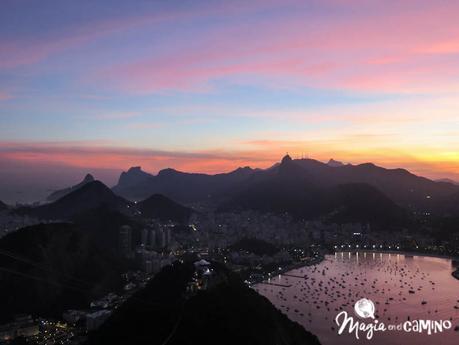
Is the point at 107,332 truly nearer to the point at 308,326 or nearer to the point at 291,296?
the point at 308,326

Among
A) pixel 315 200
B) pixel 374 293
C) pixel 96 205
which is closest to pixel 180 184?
pixel 315 200

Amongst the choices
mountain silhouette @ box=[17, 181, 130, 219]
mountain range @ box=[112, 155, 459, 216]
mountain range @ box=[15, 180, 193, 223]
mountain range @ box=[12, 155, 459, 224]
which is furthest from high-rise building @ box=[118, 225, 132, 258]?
mountain range @ box=[112, 155, 459, 216]

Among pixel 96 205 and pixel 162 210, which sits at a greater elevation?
pixel 96 205

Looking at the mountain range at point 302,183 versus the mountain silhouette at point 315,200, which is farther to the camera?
the mountain range at point 302,183

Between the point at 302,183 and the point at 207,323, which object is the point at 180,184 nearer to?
the point at 302,183

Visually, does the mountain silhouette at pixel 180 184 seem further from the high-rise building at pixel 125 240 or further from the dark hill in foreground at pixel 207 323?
the dark hill in foreground at pixel 207 323

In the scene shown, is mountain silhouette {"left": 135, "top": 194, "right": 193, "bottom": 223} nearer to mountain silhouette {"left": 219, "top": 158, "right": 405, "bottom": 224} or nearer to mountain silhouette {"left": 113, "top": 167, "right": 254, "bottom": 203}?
mountain silhouette {"left": 219, "top": 158, "right": 405, "bottom": 224}

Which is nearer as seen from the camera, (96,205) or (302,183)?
(96,205)

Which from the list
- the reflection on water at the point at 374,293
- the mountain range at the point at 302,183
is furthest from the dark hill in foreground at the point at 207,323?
the mountain range at the point at 302,183
